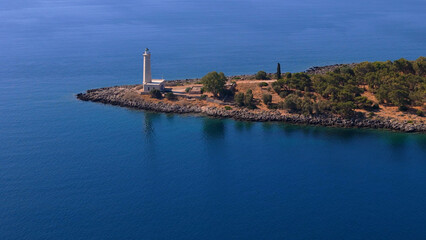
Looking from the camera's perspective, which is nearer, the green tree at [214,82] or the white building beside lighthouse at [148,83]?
the green tree at [214,82]

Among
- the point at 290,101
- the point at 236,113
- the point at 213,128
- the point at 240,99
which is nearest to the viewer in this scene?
the point at 213,128

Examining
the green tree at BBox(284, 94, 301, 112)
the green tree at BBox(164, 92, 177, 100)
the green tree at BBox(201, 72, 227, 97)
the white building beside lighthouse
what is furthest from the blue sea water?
the green tree at BBox(201, 72, 227, 97)

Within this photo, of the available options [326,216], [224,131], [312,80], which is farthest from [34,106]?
[326,216]

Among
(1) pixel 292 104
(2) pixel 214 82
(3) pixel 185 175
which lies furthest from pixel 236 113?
(3) pixel 185 175

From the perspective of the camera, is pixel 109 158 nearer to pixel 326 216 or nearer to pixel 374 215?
pixel 326 216

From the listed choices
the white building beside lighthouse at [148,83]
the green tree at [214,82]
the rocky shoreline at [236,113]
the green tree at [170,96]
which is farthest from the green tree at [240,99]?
the white building beside lighthouse at [148,83]

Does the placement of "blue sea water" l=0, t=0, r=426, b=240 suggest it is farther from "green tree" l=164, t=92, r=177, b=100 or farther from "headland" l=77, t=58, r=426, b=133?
"green tree" l=164, t=92, r=177, b=100

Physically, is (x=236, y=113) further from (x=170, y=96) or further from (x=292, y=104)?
(x=170, y=96)

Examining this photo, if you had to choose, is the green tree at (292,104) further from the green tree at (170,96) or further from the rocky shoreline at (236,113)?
the green tree at (170,96)
